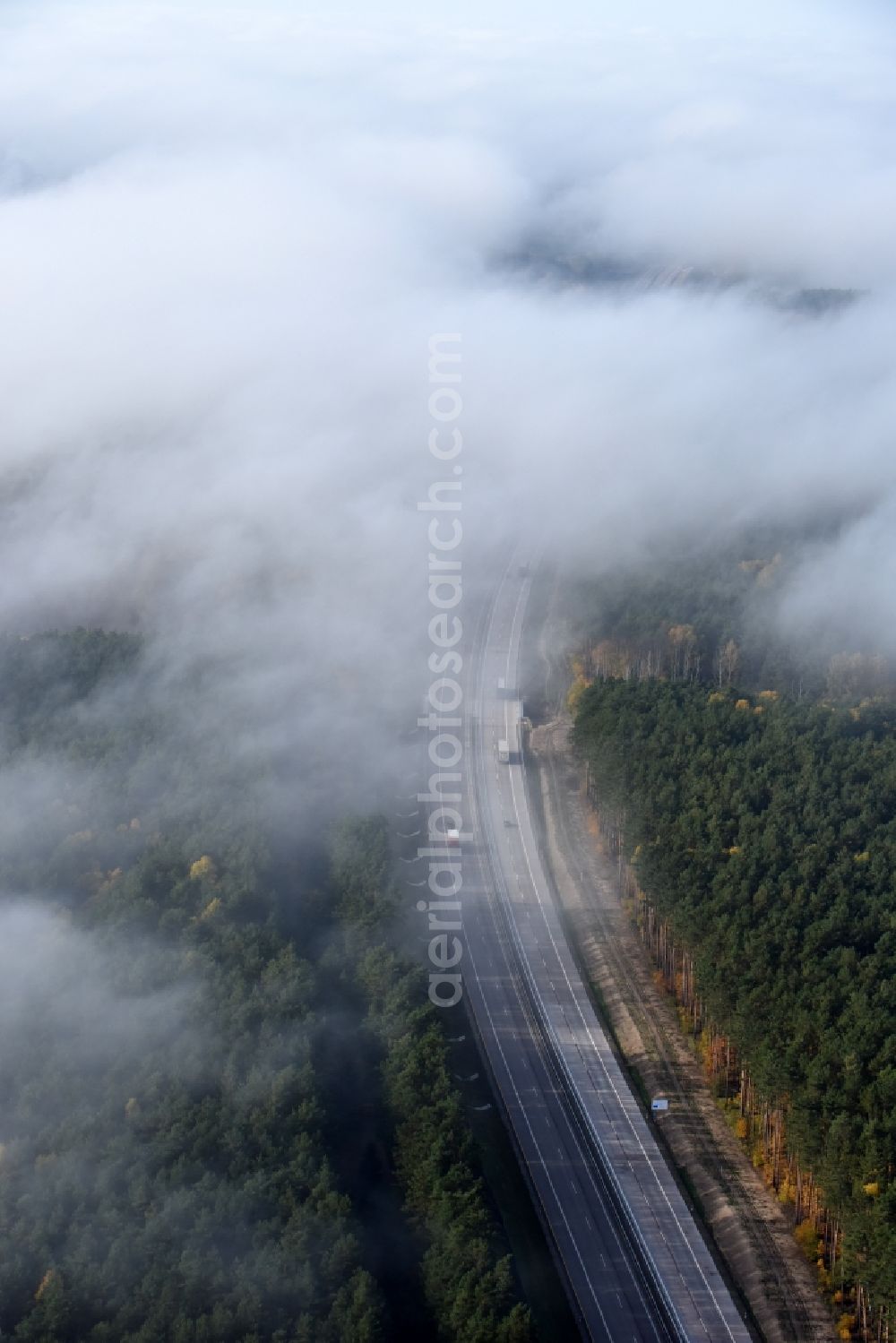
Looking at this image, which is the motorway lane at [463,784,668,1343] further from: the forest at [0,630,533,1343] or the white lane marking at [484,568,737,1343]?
the forest at [0,630,533,1343]

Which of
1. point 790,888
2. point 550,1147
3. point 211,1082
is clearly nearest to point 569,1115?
point 550,1147

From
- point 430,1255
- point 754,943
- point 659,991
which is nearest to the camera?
point 430,1255

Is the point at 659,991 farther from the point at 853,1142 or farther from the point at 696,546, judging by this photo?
the point at 696,546

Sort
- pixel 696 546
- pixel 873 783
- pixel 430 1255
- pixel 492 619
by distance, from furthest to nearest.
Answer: pixel 696 546, pixel 492 619, pixel 873 783, pixel 430 1255

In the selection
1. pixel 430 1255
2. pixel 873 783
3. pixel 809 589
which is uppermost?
pixel 809 589

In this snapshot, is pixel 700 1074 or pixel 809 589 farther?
pixel 809 589

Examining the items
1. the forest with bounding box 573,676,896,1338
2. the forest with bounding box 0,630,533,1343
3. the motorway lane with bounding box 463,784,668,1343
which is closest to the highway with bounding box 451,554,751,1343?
the motorway lane with bounding box 463,784,668,1343

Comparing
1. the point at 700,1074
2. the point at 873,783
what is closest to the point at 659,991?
the point at 700,1074
